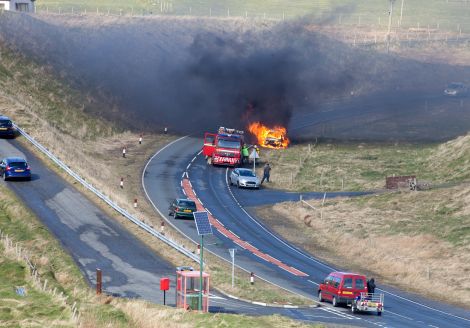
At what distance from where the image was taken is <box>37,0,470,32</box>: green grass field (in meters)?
174

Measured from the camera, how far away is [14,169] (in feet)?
219

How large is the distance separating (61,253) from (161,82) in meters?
70.6

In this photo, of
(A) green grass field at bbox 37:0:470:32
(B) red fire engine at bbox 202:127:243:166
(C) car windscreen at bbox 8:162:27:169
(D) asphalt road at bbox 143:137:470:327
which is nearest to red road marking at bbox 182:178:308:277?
(D) asphalt road at bbox 143:137:470:327

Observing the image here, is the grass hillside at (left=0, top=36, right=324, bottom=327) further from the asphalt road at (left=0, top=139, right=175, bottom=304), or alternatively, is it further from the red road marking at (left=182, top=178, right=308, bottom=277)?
the red road marking at (left=182, top=178, right=308, bottom=277)

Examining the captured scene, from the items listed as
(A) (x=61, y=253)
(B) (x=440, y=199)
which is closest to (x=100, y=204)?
(A) (x=61, y=253)

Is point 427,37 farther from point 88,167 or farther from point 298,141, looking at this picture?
point 88,167

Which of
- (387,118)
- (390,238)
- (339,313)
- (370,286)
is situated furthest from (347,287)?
(387,118)

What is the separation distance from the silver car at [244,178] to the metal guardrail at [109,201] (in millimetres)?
15032

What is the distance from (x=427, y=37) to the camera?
565 feet

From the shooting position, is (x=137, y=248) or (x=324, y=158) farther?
(x=324, y=158)

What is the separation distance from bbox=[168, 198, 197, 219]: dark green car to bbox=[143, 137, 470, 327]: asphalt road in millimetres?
590

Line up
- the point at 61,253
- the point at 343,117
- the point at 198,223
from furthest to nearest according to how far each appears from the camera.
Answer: the point at 343,117 < the point at 61,253 < the point at 198,223

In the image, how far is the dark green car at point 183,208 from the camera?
68.4 meters

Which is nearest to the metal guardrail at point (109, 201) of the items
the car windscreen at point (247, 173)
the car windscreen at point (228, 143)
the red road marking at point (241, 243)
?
the red road marking at point (241, 243)
